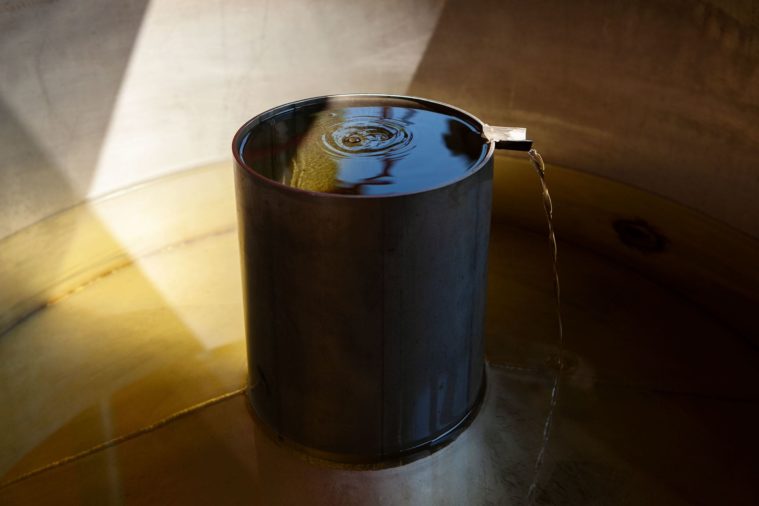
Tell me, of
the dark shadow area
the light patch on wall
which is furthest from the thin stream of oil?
the light patch on wall

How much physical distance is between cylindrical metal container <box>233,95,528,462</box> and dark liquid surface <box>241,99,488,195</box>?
0.03 m

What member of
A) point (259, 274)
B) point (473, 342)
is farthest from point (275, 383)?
point (473, 342)

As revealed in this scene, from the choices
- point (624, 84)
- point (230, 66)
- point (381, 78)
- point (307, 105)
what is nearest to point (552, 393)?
point (307, 105)

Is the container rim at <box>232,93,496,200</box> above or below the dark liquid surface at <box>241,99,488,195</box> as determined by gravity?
above

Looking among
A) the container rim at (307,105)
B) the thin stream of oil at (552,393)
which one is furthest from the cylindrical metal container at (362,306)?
the thin stream of oil at (552,393)

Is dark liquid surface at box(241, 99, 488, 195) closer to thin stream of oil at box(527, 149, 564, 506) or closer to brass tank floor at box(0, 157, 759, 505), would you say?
thin stream of oil at box(527, 149, 564, 506)

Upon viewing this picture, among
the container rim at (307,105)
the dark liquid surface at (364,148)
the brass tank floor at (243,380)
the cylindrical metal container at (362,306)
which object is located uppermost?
the container rim at (307,105)

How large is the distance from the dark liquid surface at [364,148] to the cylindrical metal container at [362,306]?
0.09 ft

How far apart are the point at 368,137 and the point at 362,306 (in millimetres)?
535

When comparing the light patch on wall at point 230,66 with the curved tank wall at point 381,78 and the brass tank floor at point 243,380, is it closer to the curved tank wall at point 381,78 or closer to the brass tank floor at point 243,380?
the curved tank wall at point 381,78

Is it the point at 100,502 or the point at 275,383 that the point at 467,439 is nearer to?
the point at 275,383

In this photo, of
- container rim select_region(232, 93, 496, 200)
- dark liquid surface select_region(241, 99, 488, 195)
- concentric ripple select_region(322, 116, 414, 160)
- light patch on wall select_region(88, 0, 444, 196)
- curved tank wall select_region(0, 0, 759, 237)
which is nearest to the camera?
container rim select_region(232, 93, 496, 200)

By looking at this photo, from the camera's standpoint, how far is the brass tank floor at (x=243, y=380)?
6.87 ft

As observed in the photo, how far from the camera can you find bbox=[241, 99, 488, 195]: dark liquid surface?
1.92 metres
